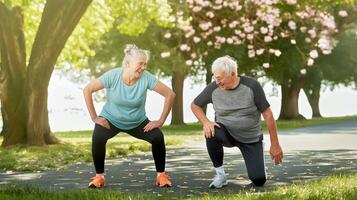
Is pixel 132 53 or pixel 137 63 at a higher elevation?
pixel 132 53

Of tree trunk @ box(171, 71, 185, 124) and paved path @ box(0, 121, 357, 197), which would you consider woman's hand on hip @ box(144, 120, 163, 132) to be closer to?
paved path @ box(0, 121, 357, 197)

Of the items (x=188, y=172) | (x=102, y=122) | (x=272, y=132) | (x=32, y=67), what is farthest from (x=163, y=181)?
(x=32, y=67)

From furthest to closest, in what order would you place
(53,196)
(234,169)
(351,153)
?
(351,153)
(234,169)
(53,196)

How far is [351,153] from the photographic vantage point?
14391 millimetres

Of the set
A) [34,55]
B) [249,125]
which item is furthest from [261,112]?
[34,55]

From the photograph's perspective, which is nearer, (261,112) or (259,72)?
(261,112)

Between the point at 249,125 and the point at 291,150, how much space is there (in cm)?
774

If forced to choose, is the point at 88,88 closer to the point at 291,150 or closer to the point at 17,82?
the point at 291,150

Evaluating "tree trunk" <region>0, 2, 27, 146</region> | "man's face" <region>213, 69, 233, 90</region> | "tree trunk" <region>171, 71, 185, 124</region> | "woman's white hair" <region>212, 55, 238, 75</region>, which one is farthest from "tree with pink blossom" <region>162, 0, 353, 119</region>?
"woman's white hair" <region>212, 55, 238, 75</region>

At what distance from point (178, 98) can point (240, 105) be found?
2960 cm

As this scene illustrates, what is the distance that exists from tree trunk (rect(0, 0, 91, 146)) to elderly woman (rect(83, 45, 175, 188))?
27.1 feet

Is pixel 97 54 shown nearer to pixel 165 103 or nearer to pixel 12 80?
pixel 12 80

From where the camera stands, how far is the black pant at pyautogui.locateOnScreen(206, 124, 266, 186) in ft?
27.3

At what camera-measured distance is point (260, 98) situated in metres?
8.00
